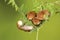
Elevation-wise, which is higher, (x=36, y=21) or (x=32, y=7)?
(x=32, y=7)

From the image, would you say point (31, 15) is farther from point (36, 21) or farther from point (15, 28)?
point (15, 28)

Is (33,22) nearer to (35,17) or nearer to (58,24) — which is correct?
(35,17)

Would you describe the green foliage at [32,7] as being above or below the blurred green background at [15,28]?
above

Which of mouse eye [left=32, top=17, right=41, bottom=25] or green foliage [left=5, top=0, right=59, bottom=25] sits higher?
green foliage [left=5, top=0, right=59, bottom=25]

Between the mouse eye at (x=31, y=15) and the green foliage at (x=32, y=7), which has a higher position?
the green foliage at (x=32, y=7)

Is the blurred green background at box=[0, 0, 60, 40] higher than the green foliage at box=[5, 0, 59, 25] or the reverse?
the reverse

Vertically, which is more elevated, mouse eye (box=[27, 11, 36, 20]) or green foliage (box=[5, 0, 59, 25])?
green foliage (box=[5, 0, 59, 25])

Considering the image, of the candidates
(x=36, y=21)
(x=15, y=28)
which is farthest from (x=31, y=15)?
(x=15, y=28)

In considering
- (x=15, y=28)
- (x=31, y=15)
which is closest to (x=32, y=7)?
(x=31, y=15)

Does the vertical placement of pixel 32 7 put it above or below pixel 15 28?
above

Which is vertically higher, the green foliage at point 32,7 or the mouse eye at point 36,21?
the green foliage at point 32,7
